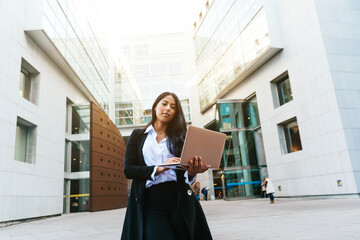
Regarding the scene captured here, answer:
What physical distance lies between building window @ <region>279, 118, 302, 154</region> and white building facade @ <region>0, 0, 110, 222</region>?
14.4 metres

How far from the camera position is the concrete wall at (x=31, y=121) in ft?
40.3

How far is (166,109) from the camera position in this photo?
2.54 meters

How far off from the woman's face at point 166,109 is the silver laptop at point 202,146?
1.44ft

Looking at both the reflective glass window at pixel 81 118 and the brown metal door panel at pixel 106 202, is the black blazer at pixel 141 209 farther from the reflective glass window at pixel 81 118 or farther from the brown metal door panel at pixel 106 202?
Result: the reflective glass window at pixel 81 118

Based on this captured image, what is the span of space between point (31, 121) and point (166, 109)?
47.6 feet

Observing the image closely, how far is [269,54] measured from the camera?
66.0ft

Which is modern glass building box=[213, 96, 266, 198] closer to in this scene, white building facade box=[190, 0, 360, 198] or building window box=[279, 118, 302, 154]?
white building facade box=[190, 0, 360, 198]

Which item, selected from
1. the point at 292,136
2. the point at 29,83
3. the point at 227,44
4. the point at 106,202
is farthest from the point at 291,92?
the point at 29,83

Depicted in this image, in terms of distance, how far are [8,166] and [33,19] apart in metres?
7.43

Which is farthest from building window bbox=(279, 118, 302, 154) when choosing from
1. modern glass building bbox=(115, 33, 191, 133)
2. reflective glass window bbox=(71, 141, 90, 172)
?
modern glass building bbox=(115, 33, 191, 133)

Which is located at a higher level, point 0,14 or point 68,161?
point 0,14

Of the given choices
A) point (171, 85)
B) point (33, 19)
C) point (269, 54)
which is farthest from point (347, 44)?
point (171, 85)

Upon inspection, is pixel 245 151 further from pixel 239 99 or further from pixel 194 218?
pixel 194 218

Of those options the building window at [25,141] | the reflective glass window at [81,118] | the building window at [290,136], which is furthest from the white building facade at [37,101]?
the building window at [290,136]
